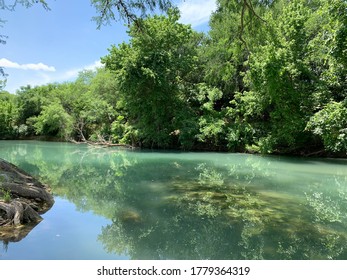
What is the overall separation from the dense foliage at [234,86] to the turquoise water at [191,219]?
3715mm

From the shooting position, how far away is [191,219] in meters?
5.70

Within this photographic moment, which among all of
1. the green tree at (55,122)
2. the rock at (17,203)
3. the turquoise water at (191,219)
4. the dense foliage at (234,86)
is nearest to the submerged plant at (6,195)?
the rock at (17,203)

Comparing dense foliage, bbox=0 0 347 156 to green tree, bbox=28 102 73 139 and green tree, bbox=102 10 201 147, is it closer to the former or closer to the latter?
green tree, bbox=102 10 201 147

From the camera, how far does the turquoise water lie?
423 cm

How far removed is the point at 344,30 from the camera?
1167 centimetres

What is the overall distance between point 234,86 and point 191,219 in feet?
59.0

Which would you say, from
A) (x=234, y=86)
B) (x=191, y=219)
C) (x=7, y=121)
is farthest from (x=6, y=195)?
(x=7, y=121)

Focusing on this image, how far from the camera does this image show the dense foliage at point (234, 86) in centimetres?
1379

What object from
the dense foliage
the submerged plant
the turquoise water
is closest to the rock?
the submerged plant

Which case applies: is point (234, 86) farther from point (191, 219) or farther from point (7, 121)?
point (7, 121)

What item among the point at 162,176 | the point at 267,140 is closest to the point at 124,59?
the point at 267,140

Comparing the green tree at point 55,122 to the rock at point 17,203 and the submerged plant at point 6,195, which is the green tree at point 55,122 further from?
the submerged plant at point 6,195

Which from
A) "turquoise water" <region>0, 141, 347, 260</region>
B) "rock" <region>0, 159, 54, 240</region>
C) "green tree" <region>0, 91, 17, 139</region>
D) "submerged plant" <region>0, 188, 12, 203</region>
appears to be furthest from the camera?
"green tree" <region>0, 91, 17, 139</region>

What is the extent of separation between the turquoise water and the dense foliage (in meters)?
3.72
